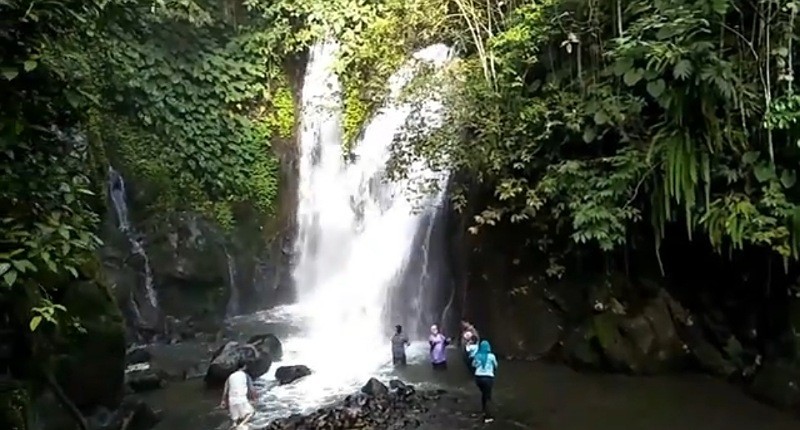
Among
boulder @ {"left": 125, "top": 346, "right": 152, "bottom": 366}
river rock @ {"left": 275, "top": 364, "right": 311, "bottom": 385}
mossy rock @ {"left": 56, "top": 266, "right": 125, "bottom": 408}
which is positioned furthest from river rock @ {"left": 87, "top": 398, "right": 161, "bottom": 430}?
boulder @ {"left": 125, "top": 346, "right": 152, "bottom": 366}

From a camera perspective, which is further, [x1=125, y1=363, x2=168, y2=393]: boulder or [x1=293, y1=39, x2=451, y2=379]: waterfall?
[x1=293, y1=39, x2=451, y2=379]: waterfall

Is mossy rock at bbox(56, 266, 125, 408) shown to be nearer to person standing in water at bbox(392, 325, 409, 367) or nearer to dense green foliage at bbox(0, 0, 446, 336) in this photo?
dense green foliage at bbox(0, 0, 446, 336)

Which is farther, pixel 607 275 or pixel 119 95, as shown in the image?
pixel 119 95

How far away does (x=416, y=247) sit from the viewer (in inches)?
515

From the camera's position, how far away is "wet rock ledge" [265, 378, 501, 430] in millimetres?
8180

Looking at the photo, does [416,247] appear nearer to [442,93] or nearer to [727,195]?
[442,93]

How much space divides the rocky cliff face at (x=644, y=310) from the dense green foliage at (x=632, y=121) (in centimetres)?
47

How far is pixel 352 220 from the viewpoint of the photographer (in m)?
15.2

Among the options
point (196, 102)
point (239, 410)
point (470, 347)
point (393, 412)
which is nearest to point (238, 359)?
point (239, 410)

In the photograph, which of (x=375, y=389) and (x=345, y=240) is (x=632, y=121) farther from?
(x=345, y=240)

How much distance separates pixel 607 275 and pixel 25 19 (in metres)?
8.12

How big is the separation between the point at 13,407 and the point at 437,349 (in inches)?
231

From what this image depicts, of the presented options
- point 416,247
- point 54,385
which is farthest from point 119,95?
point 54,385

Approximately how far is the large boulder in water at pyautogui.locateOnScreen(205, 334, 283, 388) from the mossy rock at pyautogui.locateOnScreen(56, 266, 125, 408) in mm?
2084
